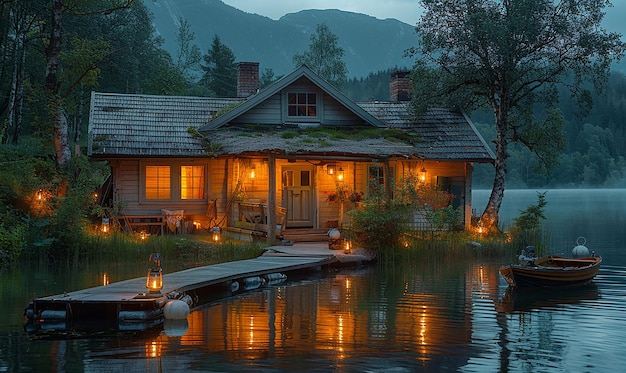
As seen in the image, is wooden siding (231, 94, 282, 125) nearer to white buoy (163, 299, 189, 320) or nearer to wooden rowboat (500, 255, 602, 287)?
wooden rowboat (500, 255, 602, 287)

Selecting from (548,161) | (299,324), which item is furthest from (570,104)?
(299,324)

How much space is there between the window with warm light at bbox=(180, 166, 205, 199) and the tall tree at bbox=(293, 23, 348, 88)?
35.6 meters

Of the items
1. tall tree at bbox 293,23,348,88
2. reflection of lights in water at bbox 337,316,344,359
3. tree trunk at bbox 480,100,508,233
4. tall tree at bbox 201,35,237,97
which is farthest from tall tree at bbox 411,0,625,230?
tall tree at bbox 201,35,237,97

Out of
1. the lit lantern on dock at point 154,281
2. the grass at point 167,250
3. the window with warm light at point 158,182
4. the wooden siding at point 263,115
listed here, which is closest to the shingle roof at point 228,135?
the wooden siding at point 263,115

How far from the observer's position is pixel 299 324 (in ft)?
45.9

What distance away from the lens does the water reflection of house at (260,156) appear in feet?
83.1

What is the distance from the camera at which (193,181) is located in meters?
26.8

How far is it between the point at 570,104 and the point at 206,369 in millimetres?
107344

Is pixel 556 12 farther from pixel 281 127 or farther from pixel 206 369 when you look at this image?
pixel 206 369

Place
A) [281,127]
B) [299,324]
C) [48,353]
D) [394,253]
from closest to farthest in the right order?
[48,353] < [299,324] < [394,253] < [281,127]

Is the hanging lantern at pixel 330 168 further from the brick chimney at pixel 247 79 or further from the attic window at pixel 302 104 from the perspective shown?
the brick chimney at pixel 247 79

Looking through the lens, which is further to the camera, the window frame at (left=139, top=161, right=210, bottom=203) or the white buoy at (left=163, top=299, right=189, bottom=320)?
the window frame at (left=139, top=161, right=210, bottom=203)

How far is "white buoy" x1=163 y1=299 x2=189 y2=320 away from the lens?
14.1m

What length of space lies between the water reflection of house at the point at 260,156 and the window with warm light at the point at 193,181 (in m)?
0.03
